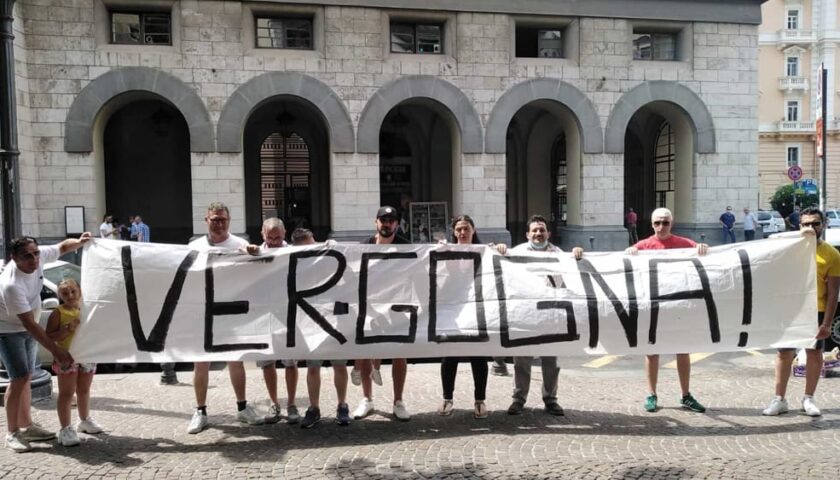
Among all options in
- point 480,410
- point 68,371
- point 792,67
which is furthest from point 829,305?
point 792,67

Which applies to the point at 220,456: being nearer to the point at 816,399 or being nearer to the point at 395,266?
the point at 395,266

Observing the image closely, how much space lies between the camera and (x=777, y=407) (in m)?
6.44

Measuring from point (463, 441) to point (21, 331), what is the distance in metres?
3.98

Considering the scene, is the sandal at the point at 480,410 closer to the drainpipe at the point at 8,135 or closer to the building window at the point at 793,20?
the drainpipe at the point at 8,135

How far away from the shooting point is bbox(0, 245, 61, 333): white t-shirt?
5.40 m

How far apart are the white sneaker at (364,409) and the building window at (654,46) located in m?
17.9

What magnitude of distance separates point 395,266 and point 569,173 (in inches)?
619

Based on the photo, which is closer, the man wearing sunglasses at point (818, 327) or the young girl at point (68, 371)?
the young girl at point (68, 371)

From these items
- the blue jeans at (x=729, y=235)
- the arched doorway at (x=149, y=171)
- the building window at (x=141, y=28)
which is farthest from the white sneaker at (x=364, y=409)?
the arched doorway at (x=149, y=171)

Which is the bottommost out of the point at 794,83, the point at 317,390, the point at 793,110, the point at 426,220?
the point at 317,390

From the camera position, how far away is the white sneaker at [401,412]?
6.34m

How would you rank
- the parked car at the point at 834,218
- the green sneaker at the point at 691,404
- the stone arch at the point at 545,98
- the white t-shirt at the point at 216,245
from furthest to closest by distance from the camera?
the parked car at the point at 834,218 < the stone arch at the point at 545,98 < the green sneaker at the point at 691,404 < the white t-shirt at the point at 216,245

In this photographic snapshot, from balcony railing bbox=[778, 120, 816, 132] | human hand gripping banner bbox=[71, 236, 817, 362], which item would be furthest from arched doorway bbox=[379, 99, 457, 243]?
balcony railing bbox=[778, 120, 816, 132]

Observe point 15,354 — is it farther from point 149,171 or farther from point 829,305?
point 149,171
